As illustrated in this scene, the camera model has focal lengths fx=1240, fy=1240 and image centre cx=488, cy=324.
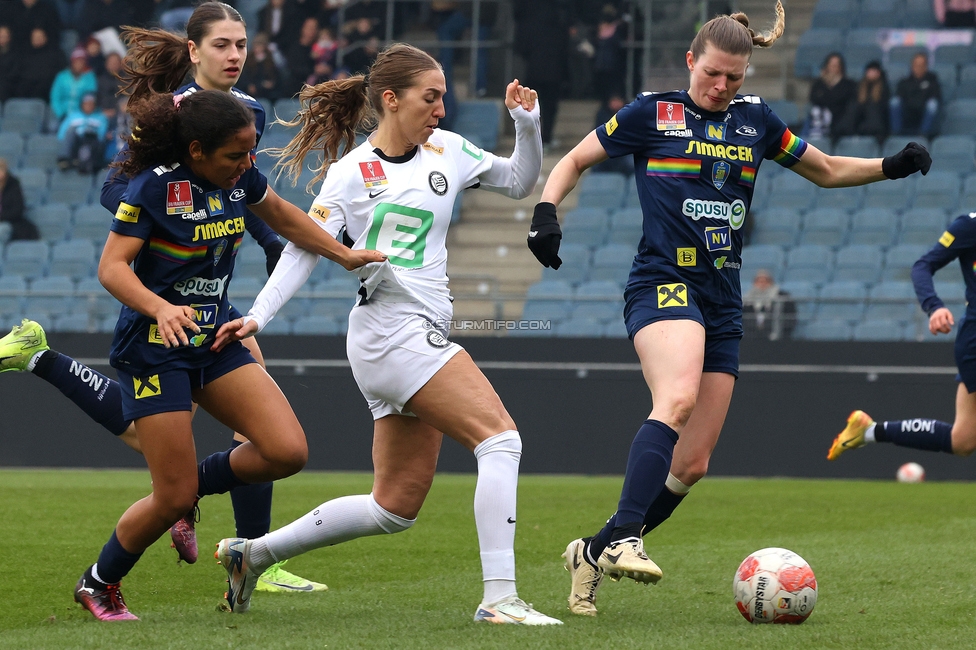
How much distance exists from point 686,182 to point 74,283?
→ 37.9ft

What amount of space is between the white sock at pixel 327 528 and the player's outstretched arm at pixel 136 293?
867mm

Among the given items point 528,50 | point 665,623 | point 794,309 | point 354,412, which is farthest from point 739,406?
point 665,623

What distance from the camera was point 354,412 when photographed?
12.5 meters

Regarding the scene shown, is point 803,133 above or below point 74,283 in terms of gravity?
above

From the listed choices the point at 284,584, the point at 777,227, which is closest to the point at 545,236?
the point at 284,584

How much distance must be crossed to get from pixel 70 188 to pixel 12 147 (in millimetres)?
1400

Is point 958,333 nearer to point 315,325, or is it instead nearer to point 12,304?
point 315,325

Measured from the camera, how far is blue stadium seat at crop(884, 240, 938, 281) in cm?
1372

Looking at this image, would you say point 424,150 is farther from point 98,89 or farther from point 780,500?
point 98,89

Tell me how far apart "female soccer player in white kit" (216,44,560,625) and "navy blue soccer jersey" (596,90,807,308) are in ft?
1.66

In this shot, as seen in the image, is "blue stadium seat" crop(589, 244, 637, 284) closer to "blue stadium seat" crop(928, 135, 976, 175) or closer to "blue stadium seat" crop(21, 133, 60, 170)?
"blue stadium seat" crop(928, 135, 976, 175)

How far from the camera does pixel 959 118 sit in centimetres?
1570

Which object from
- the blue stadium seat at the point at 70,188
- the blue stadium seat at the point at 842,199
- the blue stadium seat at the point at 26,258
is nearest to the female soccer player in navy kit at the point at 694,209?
the blue stadium seat at the point at 842,199

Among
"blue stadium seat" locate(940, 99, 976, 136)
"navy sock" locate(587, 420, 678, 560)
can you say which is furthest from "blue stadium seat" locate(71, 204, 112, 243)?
"navy sock" locate(587, 420, 678, 560)
